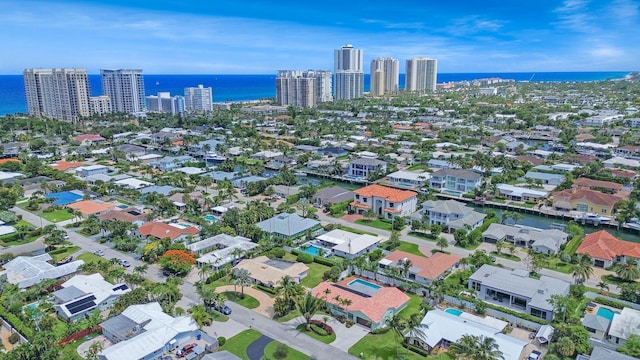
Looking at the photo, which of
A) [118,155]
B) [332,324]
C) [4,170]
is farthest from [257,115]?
[332,324]

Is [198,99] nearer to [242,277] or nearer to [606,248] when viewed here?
[242,277]

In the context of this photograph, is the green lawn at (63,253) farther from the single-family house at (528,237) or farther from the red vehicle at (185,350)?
the single-family house at (528,237)

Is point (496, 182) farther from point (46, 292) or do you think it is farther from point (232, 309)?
point (46, 292)

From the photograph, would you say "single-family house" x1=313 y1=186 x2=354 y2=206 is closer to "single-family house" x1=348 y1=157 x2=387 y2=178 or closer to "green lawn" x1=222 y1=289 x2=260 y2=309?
"single-family house" x1=348 y1=157 x2=387 y2=178

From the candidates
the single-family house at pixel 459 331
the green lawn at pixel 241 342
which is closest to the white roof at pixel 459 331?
the single-family house at pixel 459 331

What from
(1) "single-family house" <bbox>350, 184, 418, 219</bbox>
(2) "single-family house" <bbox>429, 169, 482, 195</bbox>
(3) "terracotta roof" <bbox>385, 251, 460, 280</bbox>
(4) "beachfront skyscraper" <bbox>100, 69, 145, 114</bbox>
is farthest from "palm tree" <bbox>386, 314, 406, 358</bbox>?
(4) "beachfront skyscraper" <bbox>100, 69, 145, 114</bbox>

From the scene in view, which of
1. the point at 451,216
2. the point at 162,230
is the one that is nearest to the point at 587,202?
the point at 451,216
